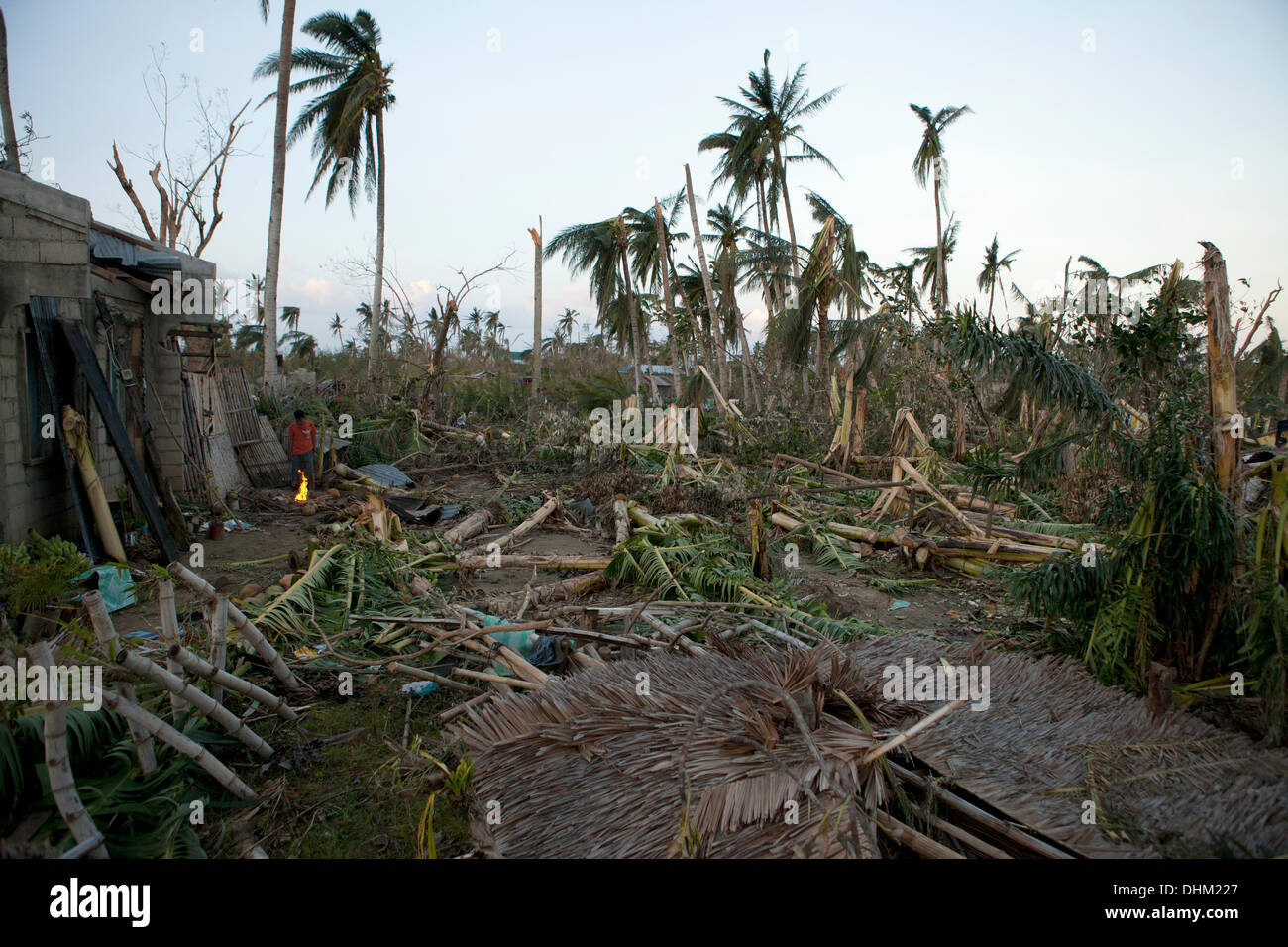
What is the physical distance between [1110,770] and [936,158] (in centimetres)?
2875

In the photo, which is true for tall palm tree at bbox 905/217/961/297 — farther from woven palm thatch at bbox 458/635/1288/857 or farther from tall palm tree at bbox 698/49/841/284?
woven palm thatch at bbox 458/635/1288/857

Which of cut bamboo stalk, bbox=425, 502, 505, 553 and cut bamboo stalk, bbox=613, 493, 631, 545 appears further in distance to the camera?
cut bamboo stalk, bbox=613, 493, 631, 545

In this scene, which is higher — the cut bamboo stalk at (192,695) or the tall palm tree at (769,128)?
the tall palm tree at (769,128)

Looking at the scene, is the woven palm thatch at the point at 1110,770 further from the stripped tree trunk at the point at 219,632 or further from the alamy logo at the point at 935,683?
the stripped tree trunk at the point at 219,632

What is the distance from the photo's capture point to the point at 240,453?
12.0 meters

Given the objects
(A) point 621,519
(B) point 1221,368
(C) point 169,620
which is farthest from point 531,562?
(B) point 1221,368

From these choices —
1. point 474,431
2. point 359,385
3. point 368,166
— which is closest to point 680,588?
point 474,431

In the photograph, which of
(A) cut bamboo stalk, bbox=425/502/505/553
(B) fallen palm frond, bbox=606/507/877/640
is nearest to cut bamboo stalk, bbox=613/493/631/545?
(B) fallen palm frond, bbox=606/507/877/640

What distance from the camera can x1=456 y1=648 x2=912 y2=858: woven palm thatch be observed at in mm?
2354

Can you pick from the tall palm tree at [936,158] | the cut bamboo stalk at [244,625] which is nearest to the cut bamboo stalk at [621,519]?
the cut bamboo stalk at [244,625]

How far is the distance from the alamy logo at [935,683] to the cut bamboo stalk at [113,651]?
3.06 m

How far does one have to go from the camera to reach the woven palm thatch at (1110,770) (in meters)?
2.33
